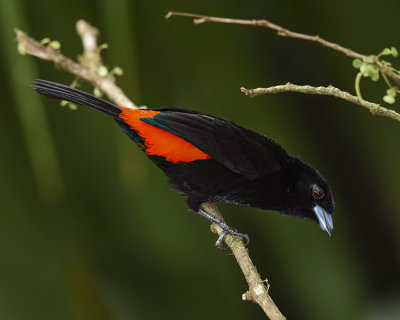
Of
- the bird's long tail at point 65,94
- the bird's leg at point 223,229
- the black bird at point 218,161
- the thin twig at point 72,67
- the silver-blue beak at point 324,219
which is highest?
the thin twig at point 72,67

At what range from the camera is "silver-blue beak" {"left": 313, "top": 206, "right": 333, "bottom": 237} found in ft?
8.40

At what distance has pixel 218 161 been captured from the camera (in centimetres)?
251

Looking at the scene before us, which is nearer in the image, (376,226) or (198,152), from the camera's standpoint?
(198,152)

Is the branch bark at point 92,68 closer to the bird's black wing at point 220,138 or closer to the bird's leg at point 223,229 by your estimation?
the bird's leg at point 223,229

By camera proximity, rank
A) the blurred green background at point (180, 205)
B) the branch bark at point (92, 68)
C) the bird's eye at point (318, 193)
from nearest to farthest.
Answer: the branch bark at point (92, 68), the bird's eye at point (318, 193), the blurred green background at point (180, 205)

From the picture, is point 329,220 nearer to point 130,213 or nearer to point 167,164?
point 167,164

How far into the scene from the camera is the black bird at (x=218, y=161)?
2.41 m

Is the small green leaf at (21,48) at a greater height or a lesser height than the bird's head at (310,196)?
greater

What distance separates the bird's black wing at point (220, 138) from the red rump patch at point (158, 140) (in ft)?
0.24

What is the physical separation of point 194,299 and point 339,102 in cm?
133

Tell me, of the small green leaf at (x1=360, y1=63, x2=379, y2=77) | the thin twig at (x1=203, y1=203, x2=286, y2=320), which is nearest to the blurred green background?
the thin twig at (x1=203, y1=203, x2=286, y2=320)

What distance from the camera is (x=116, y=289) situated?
10.6ft

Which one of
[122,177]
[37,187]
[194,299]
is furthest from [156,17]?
[194,299]

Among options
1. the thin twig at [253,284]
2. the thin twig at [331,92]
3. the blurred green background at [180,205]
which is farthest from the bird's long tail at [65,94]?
the thin twig at [331,92]
